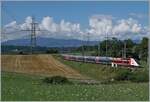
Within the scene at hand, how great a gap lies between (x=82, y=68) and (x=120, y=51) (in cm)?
3223

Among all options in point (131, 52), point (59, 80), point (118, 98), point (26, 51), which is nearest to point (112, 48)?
point (131, 52)

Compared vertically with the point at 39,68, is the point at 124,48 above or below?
above

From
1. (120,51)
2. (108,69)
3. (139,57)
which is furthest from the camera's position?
(120,51)

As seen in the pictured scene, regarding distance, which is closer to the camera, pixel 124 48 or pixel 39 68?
pixel 39 68

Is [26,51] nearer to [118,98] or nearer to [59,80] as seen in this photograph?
[59,80]

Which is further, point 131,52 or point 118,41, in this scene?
point 118,41

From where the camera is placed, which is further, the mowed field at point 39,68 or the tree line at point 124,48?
the tree line at point 124,48

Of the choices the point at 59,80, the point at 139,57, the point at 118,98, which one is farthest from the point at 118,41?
the point at 118,98

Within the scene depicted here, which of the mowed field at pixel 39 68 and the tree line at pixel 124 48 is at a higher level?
the tree line at pixel 124 48

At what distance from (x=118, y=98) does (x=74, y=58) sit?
94.9 metres

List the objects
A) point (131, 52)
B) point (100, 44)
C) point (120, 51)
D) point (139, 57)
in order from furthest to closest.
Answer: point (100, 44) → point (120, 51) → point (131, 52) → point (139, 57)

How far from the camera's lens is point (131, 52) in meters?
106

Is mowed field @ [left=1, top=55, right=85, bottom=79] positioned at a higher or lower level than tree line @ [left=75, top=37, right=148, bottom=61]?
lower

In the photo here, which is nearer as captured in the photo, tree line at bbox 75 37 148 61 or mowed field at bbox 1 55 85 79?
mowed field at bbox 1 55 85 79
